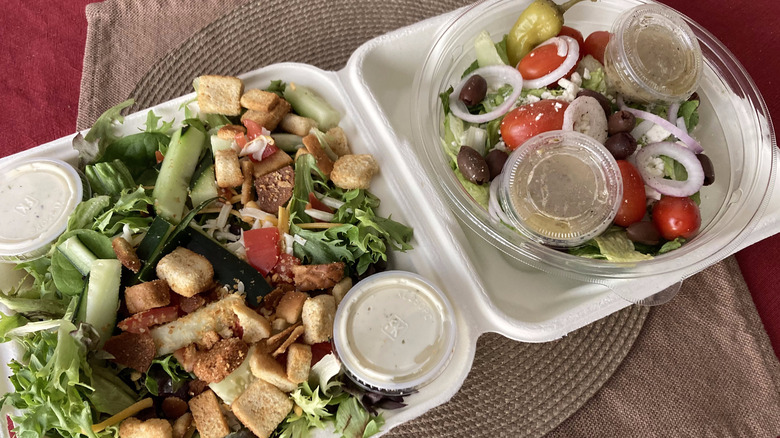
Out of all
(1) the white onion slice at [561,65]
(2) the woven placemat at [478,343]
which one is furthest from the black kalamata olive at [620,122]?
(2) the woven placemat at [478,343]

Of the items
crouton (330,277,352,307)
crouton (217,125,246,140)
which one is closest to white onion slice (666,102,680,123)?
crouton (330,277,352,307)

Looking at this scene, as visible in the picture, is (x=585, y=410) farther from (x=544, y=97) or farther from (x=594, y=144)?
(x=544, y=97)

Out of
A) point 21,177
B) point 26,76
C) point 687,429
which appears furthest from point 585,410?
point 26,76

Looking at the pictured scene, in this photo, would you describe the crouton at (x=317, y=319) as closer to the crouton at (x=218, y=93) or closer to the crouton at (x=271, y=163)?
the crouton at (x=271, y=163)

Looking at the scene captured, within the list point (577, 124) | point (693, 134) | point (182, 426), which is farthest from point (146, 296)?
point (693, 134)

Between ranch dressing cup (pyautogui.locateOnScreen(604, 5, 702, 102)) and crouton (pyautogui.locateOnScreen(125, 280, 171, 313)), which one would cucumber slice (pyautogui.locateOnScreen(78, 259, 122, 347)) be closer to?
crouton (pyautogui.locateOnScreen(125, 280, 171, 313))

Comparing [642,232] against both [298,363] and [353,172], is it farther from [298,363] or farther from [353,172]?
[298,363]
